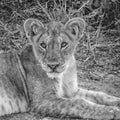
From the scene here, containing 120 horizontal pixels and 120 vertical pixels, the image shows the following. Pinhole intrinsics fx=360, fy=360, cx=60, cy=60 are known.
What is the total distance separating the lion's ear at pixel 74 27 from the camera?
527 centimetres

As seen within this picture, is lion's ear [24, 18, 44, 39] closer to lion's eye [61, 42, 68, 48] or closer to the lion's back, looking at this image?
lion's eye [61, 42, 68, 48]

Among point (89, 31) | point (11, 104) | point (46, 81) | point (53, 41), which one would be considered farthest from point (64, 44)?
point (89, 31)

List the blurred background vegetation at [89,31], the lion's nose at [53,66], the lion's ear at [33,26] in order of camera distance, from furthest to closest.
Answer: the blurred background vegetation at [89,31] < the lion's ear at [33,26] < the lion's nose at [53,66]

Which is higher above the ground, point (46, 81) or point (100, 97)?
point (46, 81)

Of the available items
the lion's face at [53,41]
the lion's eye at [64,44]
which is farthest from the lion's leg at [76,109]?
the lion's eye at [64,44]

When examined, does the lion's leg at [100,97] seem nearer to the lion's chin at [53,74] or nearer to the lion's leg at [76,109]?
the lion's leg at [76,109]

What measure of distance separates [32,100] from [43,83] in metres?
0.29

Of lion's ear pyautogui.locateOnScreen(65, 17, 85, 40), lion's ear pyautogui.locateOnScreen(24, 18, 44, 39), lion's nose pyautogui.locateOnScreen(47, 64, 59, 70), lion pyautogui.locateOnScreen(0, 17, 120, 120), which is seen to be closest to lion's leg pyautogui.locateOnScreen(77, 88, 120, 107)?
lion pyautogui.locateOnScreen(0, 17, 120, 120)

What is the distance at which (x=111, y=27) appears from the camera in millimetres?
8445

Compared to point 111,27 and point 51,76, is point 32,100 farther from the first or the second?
point 111,27

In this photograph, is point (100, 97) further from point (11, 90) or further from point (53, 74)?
point (11, 90)

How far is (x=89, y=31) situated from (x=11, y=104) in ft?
11.9

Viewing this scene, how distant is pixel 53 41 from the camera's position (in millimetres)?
4926

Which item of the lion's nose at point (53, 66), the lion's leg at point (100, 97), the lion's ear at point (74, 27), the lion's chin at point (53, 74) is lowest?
the lion's leg at point (100, 97)
